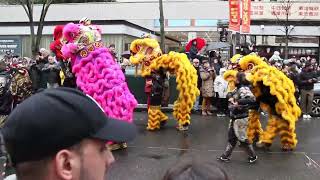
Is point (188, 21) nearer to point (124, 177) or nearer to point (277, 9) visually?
point (277, 9)

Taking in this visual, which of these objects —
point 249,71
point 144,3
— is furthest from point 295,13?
point 249,71

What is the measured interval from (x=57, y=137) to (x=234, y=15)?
17.2m

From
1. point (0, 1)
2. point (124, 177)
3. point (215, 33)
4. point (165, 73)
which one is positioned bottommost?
point (124, 177)

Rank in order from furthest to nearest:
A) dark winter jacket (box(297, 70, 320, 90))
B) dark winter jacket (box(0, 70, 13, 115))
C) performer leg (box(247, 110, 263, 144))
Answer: dark winter jacket (box(297, 70, 320, 90)) → performer leg (box(247, 110, 263, 144)) → dark winter jacket (box(0, 70, 13, 115))

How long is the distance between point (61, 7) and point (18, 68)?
20103mm

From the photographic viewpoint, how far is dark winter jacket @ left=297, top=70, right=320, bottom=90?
558 inches

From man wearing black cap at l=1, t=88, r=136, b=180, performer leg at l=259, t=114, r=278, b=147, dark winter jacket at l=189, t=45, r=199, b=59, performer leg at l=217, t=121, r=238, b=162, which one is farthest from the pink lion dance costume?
man wearing black cap at l=1, t=88, r=136, b=180

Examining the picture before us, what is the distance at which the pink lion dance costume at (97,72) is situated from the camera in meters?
8.77

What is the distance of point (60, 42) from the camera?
31.9 ft

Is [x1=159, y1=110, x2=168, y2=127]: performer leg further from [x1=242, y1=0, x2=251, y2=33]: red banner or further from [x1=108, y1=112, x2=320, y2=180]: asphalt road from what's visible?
[x1=242, y1=0, x2=251, y2=33]: red banner

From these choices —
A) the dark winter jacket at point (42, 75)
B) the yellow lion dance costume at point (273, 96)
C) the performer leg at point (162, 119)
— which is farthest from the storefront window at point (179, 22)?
the yellow lion dance costume at point (273, 96)

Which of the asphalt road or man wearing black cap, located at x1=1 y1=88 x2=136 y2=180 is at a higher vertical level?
man wearing black cap, located at x1=1 y1=88 x2=136 y2=180

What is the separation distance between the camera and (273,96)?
365 inches

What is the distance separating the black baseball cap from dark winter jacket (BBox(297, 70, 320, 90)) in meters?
13.2
